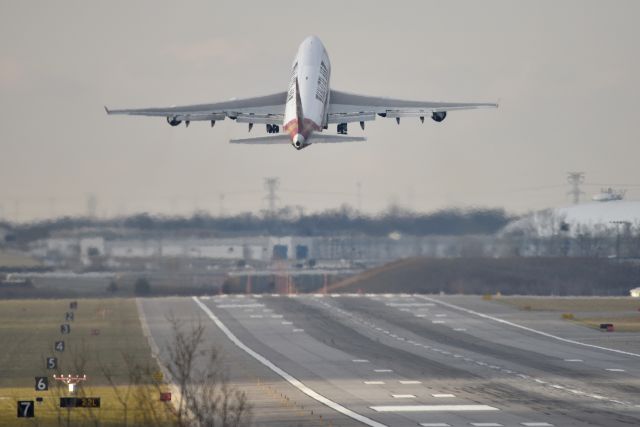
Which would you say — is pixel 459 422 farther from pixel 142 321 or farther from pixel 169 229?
pixel 169 229

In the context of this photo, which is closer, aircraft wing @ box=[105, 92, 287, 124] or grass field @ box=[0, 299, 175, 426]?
grass field @ box=[0, 299, 175, 426]

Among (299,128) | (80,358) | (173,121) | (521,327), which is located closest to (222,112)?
(173,121)

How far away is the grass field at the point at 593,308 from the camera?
129 m

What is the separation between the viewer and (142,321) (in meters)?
128

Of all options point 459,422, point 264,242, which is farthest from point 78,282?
point 459,422

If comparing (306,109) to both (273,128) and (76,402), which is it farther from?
(76,402)

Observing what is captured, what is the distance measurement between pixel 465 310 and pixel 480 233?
20.5 meters

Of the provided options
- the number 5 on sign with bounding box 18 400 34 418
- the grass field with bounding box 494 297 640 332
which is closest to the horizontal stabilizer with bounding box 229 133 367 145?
the number 5 on sign with bounding box 18 400 34 418

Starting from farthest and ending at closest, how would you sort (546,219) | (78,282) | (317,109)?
(546,219), (78,282), (317,109)

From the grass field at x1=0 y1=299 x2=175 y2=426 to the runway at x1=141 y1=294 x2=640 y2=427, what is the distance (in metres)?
4.13

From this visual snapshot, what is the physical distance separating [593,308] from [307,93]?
70.0m

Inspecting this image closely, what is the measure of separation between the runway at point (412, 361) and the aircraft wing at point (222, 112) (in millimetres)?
14814

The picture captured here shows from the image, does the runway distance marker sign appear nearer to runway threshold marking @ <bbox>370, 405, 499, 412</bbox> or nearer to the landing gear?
runway threshold marking @ <bbox>370, 405, 499, 412</bbox>

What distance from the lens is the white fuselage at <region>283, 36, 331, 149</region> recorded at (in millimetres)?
77062
